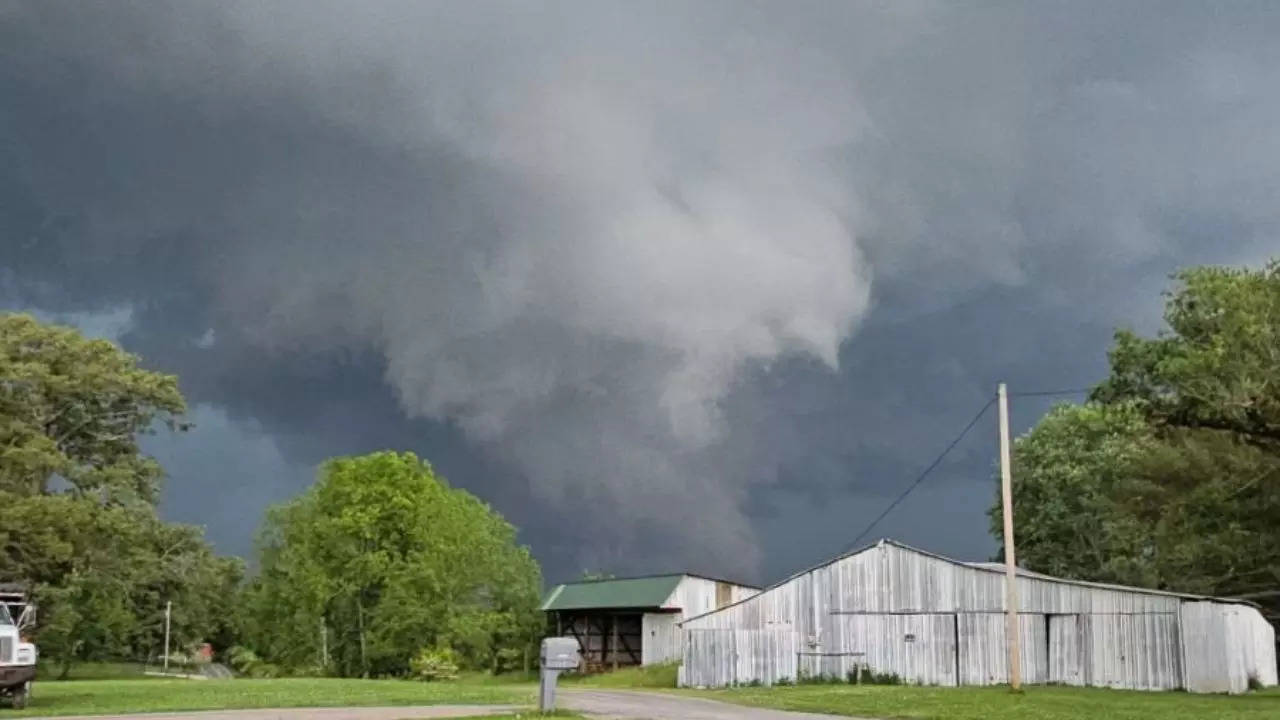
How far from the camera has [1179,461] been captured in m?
43.3

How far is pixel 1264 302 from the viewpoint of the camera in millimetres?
36469

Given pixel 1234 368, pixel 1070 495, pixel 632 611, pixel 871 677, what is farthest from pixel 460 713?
pixel 1070 495

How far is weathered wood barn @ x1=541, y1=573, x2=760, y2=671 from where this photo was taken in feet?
226

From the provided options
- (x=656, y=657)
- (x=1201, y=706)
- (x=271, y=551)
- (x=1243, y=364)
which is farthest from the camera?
(x=271, y=551)

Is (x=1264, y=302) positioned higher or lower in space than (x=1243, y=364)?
higher

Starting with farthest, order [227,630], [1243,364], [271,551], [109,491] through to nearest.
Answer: [227,630]
[271,551]
[109,491]
[1243,364]

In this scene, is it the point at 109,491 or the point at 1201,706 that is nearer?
the point at 1201,706

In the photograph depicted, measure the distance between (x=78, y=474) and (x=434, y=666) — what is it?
2280 cm

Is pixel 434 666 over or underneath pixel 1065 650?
underneath

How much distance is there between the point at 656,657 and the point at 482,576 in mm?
10950

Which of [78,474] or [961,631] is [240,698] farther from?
[961,631]

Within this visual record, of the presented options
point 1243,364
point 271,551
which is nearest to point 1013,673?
point 1243,364

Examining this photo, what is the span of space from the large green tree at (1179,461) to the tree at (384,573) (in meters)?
32.7

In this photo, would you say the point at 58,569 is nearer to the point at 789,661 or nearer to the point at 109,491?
the point at 109,491
